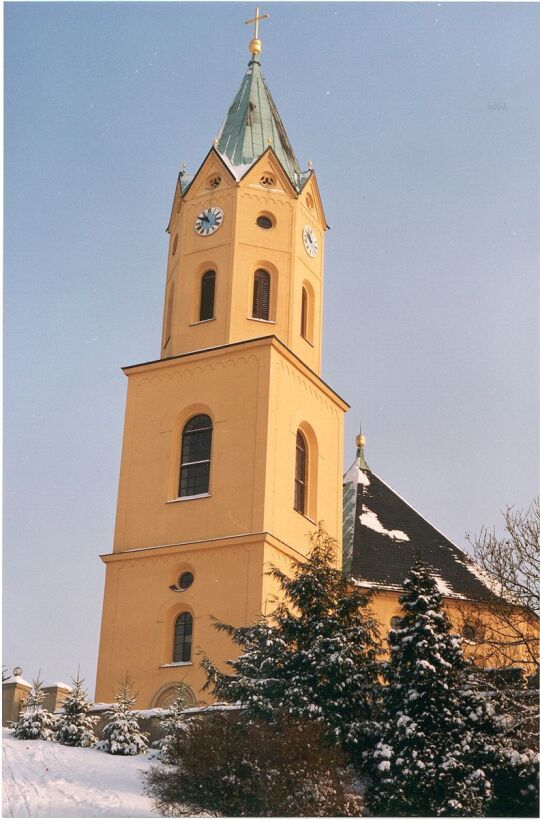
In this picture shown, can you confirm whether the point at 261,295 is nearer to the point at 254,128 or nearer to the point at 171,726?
the point at 254,128

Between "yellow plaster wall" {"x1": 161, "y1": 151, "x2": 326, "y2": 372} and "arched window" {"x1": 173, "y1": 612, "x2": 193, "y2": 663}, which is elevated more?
"yellow plaster wall" {"x1": 161, "y1": 151, "x2": 326, "y2": 372}

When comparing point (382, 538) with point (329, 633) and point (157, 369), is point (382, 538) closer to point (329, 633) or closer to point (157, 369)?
point (157, 369)

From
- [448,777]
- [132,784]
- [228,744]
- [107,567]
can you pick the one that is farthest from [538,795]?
[107,567]

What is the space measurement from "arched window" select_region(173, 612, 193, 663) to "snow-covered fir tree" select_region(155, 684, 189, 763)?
235cm

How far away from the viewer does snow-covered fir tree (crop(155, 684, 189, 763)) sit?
941 inches

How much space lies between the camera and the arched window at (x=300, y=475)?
35406 mm

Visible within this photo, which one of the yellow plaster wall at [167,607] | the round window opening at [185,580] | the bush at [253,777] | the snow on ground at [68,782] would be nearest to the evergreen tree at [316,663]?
the bush at [253,777]

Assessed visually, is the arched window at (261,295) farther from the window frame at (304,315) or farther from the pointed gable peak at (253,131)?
the pointed gable peak at (253,131)

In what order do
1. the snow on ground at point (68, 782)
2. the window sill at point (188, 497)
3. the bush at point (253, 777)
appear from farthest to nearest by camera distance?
the window sill at point (188, 497)
the bush at point (253, 777)
the snow on ground at point (68, 782)

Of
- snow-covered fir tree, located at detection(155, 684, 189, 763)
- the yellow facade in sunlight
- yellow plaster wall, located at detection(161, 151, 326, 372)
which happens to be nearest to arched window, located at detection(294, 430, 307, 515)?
the yellow facade in sunlight

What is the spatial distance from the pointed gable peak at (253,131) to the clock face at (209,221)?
4.26 ft

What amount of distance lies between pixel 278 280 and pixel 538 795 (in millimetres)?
17988

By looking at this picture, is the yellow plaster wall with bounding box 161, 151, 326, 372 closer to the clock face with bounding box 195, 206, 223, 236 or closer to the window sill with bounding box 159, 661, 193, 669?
the clock face with bounding box 195, 206, 223, 236

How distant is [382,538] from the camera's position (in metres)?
38.5
